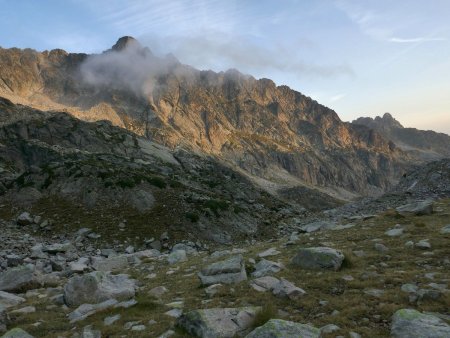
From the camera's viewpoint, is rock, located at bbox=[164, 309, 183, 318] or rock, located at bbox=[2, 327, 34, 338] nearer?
rock, located at bbox=[2, 327, 34, 338]

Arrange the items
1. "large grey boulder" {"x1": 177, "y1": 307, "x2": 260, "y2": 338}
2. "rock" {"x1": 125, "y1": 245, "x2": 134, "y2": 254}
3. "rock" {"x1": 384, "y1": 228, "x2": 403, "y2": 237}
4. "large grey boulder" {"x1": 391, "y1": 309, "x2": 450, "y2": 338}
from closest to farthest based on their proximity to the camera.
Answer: "large grey boulder" {"x1": 391, "y1": 309, "x2": 450, "y2": 338} < "large grey boulder" {"x1": 177, "y1": 307, "x2": 260, "y2": 338} < "rock" {"x1": 384, "y1": 228, "x2": 403, "y2": 237} < "rock" {"x1": 125, "y1": 245, "x2": 134, "y2": 254}

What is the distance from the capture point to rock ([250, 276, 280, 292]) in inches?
534

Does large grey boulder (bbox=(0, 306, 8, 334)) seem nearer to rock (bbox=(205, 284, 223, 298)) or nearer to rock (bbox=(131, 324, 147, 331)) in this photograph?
rock (bbox=(131, 324, 147, 331))

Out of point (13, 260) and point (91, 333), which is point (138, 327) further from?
point (13, 260)

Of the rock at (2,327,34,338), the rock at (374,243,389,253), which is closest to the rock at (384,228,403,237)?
the rock at (374,243,389,253)

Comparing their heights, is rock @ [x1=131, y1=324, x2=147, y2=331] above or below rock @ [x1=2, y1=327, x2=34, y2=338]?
below

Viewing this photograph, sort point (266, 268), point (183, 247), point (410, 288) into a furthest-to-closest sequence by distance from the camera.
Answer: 1. point (183, 247)
2. point (266, 268)
3. point (410, 288)

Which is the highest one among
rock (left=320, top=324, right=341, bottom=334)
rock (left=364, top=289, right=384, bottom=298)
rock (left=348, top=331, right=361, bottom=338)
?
rock (left=364, top=289, right=384, bottom=298)

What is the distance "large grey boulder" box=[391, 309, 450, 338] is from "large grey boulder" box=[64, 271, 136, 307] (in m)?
9.55

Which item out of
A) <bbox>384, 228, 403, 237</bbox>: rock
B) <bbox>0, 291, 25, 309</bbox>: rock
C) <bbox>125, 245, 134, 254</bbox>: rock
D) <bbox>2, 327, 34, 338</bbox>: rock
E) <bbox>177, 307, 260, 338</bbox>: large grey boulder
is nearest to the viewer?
<bbox>177, 307, 260, 338</bbox>: large grey boulder

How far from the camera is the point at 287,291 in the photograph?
41.0 ft

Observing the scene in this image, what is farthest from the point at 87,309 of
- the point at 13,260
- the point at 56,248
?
the point at 56,248

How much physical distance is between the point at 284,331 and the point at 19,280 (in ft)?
48.3

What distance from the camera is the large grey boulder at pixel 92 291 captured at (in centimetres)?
1472
